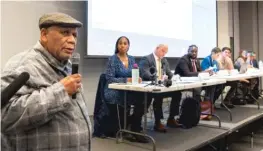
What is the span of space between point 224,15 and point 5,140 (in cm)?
A: 707

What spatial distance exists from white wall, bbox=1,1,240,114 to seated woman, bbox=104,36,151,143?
33.5 inches

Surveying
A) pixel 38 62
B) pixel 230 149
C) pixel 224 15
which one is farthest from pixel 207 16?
pixel 38 62

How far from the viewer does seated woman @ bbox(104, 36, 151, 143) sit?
2781 millimetres

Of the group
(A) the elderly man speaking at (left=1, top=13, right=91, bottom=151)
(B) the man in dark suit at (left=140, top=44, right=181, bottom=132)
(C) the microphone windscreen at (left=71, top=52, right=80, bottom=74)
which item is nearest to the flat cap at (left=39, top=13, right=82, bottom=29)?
(A) the elderly man speaking at (left=1, top=13, right=91, bottom=151)

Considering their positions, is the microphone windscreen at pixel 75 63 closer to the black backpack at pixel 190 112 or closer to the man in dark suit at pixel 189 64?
the black backpack at pixel 190 112

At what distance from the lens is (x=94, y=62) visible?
383 centimetres

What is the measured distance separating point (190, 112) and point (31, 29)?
6.73ft

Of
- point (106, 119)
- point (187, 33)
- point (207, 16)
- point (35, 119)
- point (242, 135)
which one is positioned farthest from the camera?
point (207, 16)

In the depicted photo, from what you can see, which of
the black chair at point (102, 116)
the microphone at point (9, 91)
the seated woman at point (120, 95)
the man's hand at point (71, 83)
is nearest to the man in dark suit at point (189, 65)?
the seated woman at point (120, 95)

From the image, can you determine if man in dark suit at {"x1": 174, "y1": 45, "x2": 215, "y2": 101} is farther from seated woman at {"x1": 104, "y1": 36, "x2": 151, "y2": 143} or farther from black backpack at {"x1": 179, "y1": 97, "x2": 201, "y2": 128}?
seated woman at {"x1": 104, "y1": 36, "x2": 151, "y2": 143}

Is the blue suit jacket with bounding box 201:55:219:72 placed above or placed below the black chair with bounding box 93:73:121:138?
above

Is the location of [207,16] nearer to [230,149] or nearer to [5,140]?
[230,149]

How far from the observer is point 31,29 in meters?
3.20

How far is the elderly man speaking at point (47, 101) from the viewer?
0.89m
